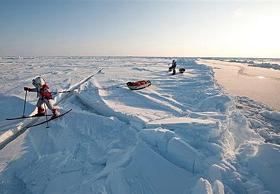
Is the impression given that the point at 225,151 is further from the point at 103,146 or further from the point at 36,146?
the point at 36,146

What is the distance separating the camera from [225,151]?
226 inches

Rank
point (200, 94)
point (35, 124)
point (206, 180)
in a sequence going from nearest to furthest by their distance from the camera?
point (206, 180) → point (35, 124) → point (200, 94)

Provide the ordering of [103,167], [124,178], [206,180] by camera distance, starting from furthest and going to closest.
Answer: [103,167] → [124,178] → [206,180]

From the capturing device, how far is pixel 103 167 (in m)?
5.43

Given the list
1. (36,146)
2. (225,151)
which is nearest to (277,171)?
(225,151)

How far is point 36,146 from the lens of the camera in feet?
20.9

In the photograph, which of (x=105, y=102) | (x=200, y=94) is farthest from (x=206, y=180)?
(x=200, y=94)

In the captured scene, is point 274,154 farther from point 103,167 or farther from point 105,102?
point 105,102

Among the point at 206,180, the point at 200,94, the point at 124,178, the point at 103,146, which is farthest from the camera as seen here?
the point at 200,94

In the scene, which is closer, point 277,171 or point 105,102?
point 277,171

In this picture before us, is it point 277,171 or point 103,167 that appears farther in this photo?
point 103,167

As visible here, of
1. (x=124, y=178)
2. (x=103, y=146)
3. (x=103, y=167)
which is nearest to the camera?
(x=124, y=178)

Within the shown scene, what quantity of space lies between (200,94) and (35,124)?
8107mm

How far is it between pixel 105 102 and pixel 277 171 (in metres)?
7.07
